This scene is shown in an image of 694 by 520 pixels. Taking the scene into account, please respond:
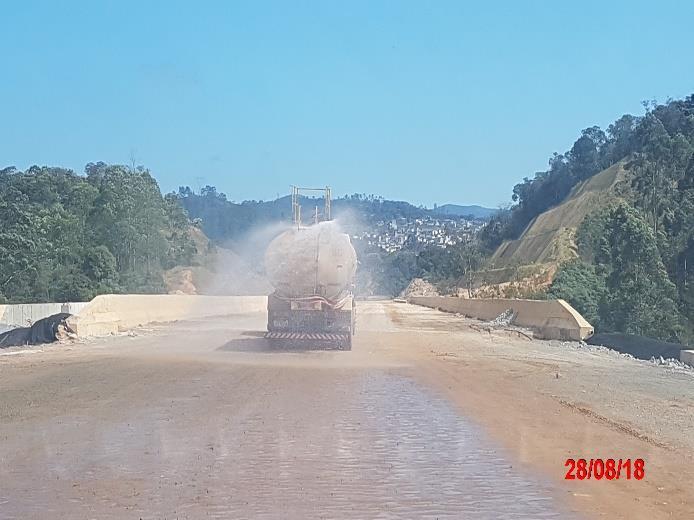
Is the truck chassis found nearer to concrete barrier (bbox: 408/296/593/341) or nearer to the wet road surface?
the wet road surface

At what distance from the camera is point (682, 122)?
72.4 m

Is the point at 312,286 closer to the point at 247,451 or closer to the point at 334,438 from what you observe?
the point at 334,438

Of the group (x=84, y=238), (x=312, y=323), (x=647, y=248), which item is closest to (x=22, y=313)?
(x=312, y=323)

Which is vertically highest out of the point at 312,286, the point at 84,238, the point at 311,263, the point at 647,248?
the point at 84,238

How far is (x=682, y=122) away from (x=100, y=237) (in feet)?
158

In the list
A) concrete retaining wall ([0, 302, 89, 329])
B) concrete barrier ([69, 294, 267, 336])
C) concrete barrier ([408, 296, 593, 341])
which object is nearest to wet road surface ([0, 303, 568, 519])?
concrete barrier ([69, 294, 267, 336])

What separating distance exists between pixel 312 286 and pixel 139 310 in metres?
16.1

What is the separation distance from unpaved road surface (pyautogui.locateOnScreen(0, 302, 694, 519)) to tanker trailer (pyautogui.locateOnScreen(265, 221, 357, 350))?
126 inches

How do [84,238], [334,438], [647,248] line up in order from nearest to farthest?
[334,438] → [647,248] → [84,238]

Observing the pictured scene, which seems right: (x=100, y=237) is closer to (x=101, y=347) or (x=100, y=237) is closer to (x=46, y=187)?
(x=46, y=187)

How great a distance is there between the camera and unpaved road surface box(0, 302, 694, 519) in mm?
8117

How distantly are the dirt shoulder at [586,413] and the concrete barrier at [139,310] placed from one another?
11.6 m

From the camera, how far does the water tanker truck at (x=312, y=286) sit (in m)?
25.0

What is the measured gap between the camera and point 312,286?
2545cm
